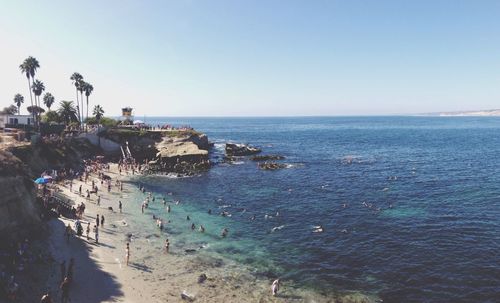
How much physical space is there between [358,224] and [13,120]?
76.2 m

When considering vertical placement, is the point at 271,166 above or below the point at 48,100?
below

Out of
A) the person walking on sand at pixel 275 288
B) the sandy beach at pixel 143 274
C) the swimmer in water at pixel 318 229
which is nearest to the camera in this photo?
the sandy beach at pixel 143 274

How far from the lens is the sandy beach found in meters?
27.9

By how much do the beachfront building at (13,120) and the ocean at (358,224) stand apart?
105ft

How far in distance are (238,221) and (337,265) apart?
1651 cm

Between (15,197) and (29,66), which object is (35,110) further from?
(15,197)

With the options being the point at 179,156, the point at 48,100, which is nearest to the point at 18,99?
the point at 48,100

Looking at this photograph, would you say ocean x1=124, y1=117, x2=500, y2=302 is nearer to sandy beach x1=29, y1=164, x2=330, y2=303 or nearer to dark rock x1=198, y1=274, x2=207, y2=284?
sandy beach x1=29, y1=164, x2=330, y2=303

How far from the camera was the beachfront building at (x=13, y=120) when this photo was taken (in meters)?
79.6

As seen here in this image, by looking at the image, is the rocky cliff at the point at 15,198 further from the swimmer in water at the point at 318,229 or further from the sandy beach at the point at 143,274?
the swimmer in water at the point at 318,229

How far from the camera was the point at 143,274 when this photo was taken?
31.6 metres

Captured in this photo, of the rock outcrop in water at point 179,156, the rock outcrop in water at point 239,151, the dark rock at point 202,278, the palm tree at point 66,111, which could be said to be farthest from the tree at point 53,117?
the dark rock at point 202,278

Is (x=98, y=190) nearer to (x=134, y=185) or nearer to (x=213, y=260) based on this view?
(x=134, y=185)

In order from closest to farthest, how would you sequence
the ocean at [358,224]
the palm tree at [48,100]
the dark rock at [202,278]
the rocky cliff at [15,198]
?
the dark rock at [202,278] → the ocean at [358,224] → the rocky cliff at [15,198] → the palm tree at [48,100]
